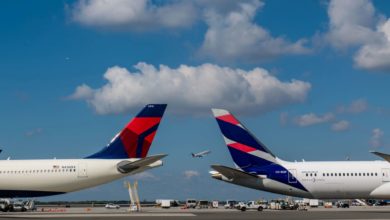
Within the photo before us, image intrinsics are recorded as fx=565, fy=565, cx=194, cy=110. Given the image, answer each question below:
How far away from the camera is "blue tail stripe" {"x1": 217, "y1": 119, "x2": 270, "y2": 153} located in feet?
182

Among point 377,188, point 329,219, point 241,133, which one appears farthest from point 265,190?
point 329,219

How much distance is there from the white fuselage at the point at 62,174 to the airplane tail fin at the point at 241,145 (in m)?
8.00

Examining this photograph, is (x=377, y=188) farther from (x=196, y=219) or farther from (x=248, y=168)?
(x=196, y=219)

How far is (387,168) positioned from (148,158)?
22.7m

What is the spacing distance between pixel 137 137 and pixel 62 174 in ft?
25.7

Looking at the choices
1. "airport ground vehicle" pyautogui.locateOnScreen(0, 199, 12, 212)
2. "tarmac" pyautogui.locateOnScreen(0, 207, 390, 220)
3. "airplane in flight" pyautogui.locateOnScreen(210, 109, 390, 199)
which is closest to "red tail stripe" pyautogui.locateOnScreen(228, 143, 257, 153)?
"airplane in flight" pyautogui.locateOnScreen(210, 109, 390, 199)

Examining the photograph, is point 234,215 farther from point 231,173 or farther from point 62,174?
point 62,174

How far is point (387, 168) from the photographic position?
53.4 m

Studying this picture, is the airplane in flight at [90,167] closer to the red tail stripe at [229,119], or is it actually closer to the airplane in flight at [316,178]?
the red tail stripe at [229,119]

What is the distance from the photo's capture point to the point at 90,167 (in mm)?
53031

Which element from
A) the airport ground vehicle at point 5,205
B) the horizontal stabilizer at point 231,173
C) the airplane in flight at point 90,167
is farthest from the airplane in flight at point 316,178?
the airport ground vehicle at point 5,205

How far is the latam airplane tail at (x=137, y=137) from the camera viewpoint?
177 ft

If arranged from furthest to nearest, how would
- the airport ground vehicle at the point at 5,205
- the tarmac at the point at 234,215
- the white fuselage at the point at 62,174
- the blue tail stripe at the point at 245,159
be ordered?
the airport ground vehicle at the point at 5,205, the blue tail stripe at the point at 245,159, the white fuselage at the point at 62,174, the tarmac at the point at 234,215

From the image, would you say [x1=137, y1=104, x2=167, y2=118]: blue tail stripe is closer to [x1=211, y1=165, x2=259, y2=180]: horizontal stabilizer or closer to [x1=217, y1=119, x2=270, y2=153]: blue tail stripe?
[x1=217, y1=119, x2=270, y2=153]: blue tail stripe
